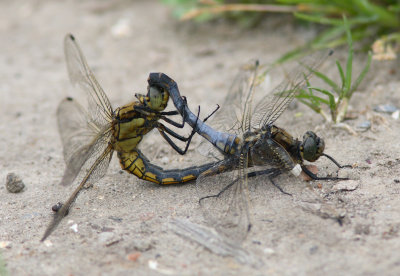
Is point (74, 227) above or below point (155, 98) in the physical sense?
below

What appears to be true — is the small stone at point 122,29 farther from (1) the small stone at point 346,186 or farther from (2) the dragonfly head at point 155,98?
(1) the small stone at point 346,186

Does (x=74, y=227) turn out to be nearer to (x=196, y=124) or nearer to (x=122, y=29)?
(x=196, y=124)

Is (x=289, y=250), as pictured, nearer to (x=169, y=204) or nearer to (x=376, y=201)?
(x=376, y=201)

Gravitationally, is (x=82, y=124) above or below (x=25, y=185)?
above

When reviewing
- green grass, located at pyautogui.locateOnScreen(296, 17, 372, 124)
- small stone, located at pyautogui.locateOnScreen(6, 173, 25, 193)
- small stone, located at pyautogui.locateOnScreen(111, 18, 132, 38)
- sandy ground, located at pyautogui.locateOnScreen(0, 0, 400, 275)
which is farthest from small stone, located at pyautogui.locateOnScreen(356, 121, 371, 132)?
small stone, located at pyautogui.locateOnScreen(111, 18, 132, 38)

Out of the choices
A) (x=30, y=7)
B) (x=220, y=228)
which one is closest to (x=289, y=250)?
(x=220, y=228)

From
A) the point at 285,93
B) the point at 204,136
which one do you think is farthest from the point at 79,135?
the point at 285,93
